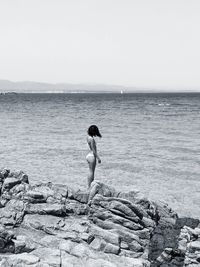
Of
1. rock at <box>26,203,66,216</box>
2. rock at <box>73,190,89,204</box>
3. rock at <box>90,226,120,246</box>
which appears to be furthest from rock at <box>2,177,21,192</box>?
rock at <box>90,226,120,246</box>

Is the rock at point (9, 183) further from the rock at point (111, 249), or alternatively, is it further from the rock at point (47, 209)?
the rock at point (111, 249)

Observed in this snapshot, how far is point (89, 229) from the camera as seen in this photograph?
36.7ft

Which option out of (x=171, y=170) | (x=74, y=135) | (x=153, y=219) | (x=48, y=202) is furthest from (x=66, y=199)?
(x=74, y=135)

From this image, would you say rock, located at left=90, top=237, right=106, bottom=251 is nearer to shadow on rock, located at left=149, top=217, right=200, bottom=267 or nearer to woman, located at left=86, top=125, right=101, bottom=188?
shadow on rock, located at left=149, top=217, right=200, bottom=267

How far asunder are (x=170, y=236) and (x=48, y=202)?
14.2ft

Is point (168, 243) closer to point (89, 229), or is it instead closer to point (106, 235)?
point (106, 235)

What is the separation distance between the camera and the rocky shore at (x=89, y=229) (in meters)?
9.52

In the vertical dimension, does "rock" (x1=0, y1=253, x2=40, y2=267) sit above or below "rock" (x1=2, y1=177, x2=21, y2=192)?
below

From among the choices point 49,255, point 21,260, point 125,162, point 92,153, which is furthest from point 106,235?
point 125,162

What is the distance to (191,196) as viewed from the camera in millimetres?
17594

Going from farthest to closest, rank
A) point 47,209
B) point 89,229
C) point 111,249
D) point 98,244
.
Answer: point 47,209 → point 89,229 → point 98,244 → point 111,249

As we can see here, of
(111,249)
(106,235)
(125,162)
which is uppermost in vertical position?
(106,235)

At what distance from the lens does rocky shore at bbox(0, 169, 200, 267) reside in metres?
9.52

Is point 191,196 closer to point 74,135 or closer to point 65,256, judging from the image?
point 65,256
